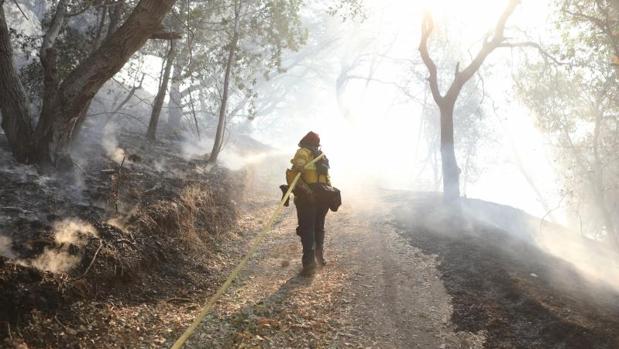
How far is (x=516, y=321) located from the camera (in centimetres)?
652

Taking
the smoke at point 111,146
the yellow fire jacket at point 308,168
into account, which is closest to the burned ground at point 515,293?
the yellow fire jacket at point 308,168

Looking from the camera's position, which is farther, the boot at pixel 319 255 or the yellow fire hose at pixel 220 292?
the boot at pixel 319 255

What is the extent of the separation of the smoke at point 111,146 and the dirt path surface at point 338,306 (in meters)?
4.13

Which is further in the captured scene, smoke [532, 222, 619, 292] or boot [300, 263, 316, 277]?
smoke [532, 222, 619, 292]

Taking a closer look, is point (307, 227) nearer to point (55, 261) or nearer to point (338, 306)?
point (338, 306)

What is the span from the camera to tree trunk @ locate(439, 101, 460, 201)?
1480 centimetres

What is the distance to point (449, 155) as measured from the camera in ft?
48.5

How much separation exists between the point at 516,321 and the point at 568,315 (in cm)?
74

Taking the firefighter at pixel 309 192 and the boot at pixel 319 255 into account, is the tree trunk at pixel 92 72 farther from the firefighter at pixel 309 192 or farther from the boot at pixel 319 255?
the boot at pixel 319 255

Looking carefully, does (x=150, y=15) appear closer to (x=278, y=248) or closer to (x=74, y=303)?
(x=74, y=303)

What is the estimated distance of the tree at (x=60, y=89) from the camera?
7273 millimetres

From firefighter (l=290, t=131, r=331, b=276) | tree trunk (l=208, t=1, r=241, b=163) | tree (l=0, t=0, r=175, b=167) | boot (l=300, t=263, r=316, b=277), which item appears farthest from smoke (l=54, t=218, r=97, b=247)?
tree trunk (l=208, t=1, r=241, b=163)

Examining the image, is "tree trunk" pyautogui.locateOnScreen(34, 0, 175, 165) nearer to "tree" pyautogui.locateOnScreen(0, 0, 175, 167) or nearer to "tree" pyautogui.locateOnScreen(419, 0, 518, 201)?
"tree" pyautogui.locateOnScreen(0, 0, 175, 167)

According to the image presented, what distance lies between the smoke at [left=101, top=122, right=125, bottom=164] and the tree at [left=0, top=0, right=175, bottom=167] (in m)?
2.52
